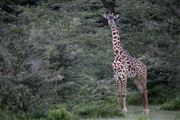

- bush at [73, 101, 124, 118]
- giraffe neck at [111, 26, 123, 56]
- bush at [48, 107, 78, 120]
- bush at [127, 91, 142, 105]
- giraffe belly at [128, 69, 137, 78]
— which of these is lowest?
bush at [127, 91, 142, 105]

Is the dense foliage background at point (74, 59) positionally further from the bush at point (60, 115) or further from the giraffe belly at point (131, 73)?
the giraffe belly at point (131, 73)

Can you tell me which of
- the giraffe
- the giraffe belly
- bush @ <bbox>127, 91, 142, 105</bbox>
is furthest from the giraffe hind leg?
bush @ <bbox>127, 91, 142, 105</bbox>

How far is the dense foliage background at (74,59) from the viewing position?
13773 millimetres

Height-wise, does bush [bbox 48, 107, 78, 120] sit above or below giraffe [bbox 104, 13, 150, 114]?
below

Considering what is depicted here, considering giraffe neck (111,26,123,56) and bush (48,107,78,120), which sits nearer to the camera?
bush (48,107,78,120)

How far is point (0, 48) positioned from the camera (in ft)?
40.4

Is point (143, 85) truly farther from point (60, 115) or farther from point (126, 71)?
point (60, 115)

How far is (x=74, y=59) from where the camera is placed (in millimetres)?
17688

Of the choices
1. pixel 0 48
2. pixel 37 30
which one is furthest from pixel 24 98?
pixel 0 48

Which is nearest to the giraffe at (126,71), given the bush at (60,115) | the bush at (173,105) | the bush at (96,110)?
the bush at (173,105)

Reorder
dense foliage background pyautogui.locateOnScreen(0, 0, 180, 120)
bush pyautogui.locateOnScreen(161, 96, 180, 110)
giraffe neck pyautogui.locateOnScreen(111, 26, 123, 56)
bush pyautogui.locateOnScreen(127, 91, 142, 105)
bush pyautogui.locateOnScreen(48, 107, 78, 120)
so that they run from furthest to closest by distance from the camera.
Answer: bush pyautogui.locateOnScreen(127, 91, 142, 105)
bush pyautogui.locateOnScreen(161, 96, 180, 110)
giraffe neck pyautogui.locateOnScreen(111, 26, 123, 56)
bush pyautogui.locateOnScreen(48, 107, 78, 120)
dense foliage background pyautogui.locateOnScreen(0, 0, 180, 120)

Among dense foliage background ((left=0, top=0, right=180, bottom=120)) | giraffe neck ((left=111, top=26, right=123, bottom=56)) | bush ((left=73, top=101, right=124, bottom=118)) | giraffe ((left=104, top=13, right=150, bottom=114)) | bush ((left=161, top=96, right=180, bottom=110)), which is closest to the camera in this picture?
dense foliage background ((left=0, top=0, right=180, bottom=120))

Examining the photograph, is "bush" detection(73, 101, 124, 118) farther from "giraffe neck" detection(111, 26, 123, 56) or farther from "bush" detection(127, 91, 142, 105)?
"bush" detection(127, 91, 142, 105)

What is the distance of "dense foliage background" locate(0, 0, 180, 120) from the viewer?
542 inches
